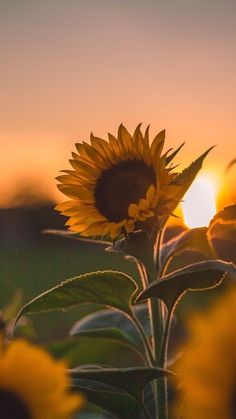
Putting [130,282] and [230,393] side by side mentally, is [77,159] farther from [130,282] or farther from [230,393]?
[230,393]

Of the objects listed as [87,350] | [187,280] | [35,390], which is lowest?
[87,350]

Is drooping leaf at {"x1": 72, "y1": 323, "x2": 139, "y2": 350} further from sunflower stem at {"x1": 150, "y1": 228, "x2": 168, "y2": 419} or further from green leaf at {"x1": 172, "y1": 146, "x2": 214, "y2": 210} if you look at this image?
green leaf at {"x1": 172, "y1": 146, "x2": 214, "y2": 210}

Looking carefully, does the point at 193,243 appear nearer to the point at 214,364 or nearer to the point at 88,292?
the point at 88,292

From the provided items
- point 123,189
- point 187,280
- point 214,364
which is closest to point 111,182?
point 123,189

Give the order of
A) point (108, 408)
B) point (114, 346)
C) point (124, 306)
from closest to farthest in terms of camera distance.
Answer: point (108, 408) → point (124, 306) → point (114, 346)

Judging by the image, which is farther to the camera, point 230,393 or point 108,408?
point 108,408

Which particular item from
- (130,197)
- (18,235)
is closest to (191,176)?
(130,197)

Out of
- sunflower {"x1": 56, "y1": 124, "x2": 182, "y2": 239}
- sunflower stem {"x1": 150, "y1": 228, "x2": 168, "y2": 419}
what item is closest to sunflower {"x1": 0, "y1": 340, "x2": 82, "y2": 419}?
sunflower stem {"x1": 150, "y1": 228, "x2": 168, "y2": 419}
